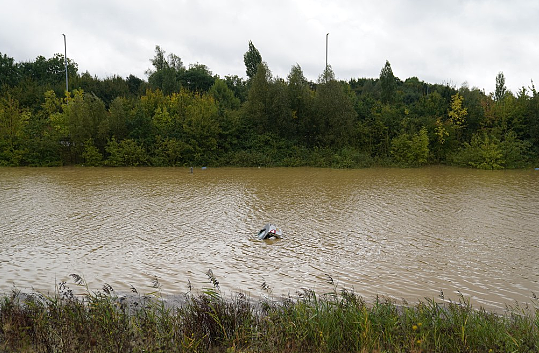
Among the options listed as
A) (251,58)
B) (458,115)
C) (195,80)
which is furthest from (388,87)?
(195,80)

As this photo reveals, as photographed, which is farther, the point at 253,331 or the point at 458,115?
the point at 458,115

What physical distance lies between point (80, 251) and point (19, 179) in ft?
48.7

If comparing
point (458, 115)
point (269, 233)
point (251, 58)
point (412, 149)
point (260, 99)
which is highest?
point (251, 58)

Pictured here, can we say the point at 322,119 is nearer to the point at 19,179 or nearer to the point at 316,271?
the point at 19,179

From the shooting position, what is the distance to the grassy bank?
342 centimetres

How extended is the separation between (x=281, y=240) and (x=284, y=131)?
21718 millimetres

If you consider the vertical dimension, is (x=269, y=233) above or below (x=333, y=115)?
below

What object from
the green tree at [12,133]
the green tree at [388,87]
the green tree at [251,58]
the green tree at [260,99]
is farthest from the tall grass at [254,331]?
the green tree at [251,58]

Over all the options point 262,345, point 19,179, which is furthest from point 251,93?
point 262,345

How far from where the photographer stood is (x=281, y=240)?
9.05 meters

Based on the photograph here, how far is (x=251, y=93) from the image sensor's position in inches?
1177

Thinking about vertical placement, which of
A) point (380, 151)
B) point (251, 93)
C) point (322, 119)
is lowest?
point (380, 151)

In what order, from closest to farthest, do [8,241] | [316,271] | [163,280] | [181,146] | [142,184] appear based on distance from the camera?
[163,280] < [316,271] < [8,241] < [142,184] < [181,146]

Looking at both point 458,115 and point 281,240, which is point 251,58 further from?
point 281,240
